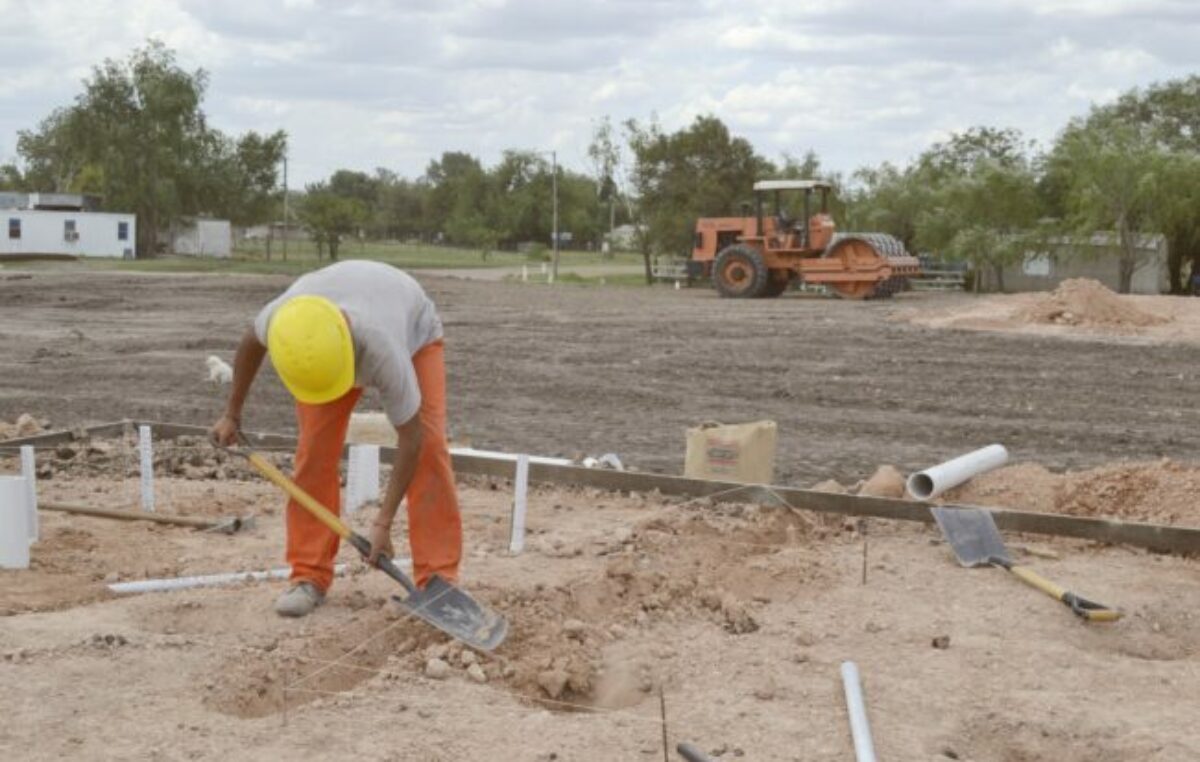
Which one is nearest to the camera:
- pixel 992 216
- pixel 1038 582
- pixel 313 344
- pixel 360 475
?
pixel 313 344

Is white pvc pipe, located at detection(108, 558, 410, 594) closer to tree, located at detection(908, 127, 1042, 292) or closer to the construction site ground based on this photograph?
the construction site ground

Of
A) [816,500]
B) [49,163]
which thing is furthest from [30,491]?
[49,163]

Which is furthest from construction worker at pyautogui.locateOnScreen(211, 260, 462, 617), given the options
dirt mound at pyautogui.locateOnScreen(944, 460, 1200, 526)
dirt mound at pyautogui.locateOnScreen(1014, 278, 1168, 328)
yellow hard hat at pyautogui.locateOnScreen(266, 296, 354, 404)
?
dirt mound at pyautogui.locateOnScreen(1014, 278, 1168, 328)

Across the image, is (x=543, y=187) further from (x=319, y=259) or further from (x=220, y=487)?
(x=220, y=487)

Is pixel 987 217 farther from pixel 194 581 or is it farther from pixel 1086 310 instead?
pixel 194 581

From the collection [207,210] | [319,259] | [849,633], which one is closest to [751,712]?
[849,633]

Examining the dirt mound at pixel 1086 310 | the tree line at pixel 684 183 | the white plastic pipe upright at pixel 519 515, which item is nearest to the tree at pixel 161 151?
the tree line at pixel 684 183

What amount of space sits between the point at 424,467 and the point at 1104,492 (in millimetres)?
3993

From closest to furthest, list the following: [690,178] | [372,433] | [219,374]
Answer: [372,433]
[219,374]
[690,178]

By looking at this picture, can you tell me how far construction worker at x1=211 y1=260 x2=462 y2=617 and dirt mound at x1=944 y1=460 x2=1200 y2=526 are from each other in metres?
3.35

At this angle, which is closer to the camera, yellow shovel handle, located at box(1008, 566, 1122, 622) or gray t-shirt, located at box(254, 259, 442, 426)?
gray t-shirt, located at box(254, 259, 442, 426)

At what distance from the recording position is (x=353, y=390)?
16.5 ft

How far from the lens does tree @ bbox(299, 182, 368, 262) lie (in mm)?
47844

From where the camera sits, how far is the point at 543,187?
2628 inches
